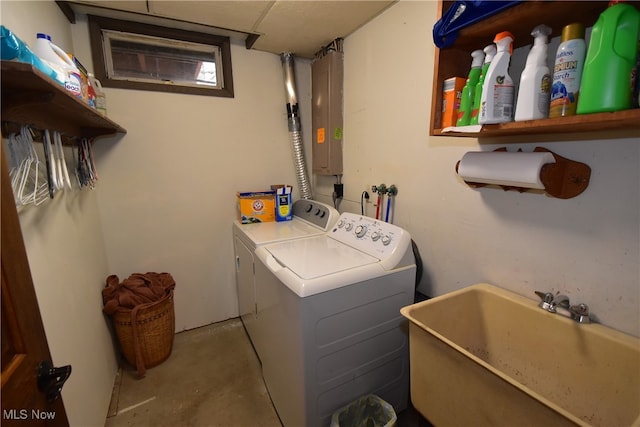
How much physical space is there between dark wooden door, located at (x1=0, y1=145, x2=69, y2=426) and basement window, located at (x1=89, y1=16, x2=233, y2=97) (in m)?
1.68

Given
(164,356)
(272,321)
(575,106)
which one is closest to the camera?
(575,106)

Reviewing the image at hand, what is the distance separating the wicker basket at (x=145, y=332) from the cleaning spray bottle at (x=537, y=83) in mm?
2199

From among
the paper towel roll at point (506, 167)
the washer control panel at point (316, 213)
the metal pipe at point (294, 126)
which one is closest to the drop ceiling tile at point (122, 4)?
the metal pipe at point (294, 126)

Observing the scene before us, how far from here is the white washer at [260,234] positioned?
1.80m

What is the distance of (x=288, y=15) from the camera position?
1.74 m

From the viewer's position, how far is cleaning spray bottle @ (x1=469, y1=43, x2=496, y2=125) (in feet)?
3.00

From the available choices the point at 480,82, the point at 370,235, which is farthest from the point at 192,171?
the point at 480,82

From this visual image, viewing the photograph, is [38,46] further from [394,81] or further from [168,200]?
[394,81]

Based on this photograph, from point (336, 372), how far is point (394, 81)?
1.63 metres

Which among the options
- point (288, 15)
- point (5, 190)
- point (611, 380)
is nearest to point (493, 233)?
point (611, 380)

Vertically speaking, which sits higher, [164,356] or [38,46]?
[38,46]

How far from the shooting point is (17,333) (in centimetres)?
63

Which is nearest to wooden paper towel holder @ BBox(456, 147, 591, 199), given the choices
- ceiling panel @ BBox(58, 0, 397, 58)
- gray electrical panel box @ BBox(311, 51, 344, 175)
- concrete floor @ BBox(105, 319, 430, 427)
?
concrete floor @ BBox(105, 319, 430, 427)

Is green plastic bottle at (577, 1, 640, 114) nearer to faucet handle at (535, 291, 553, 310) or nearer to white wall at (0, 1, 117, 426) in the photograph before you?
faucet handle at (535, 291, 553, 310)
